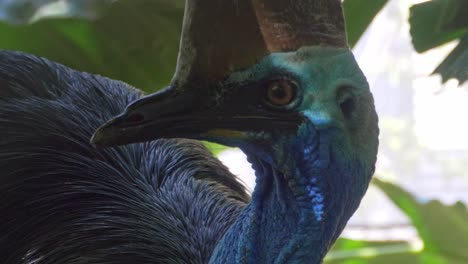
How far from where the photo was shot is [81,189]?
2.45 ft

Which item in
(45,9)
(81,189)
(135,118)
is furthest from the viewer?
(45,9)

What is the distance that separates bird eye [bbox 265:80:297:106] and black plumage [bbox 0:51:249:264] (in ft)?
0.77

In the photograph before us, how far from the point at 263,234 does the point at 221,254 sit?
0.14 ft

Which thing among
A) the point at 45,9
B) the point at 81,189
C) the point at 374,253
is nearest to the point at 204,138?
the point at 81,189

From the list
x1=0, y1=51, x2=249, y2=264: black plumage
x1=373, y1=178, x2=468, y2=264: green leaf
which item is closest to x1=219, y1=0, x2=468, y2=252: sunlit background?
x1=373, y1=178, x2=468, y2=264: green leaf

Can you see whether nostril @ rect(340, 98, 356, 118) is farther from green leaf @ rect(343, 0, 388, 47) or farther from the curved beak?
green leaf @ rect(343, 0, 388, 47)

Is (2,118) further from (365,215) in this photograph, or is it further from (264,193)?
(365,215)

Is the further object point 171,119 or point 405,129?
point 405,129

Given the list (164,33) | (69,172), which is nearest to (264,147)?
(69,172)

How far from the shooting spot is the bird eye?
55 cm

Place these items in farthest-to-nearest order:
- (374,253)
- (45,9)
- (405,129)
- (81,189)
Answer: (405,129) < (374,253) < (45,9) < (81,189)

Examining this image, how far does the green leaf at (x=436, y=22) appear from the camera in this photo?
0.88m

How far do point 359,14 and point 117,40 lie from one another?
290 mm

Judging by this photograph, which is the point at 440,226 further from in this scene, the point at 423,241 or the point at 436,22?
the point at 436,22
